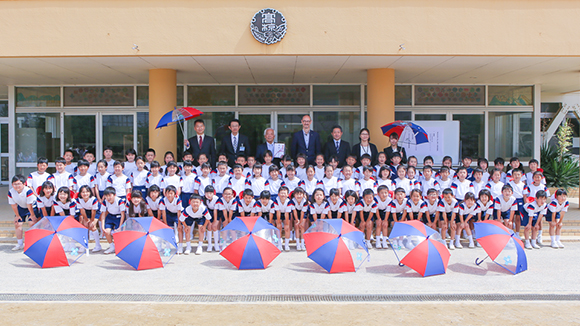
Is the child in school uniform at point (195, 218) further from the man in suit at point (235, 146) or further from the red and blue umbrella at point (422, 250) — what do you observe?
the red and blue umbrella at point (422, 250)

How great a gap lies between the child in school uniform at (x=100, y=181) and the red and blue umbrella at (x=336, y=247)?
419 cm

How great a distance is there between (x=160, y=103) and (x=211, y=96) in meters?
1.92

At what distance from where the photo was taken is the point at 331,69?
9102 mm

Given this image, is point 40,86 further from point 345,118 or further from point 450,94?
point 450,94

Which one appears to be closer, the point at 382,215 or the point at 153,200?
the point at 153,200

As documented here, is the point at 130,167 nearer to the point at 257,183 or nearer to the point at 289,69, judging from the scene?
the point at 257,183

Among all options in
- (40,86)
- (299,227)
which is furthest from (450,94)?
(40,86)

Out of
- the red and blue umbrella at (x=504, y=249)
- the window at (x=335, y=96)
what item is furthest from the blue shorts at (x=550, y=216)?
the window at (x=335, y=96)

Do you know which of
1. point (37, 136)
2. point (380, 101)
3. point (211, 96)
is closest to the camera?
point (380, 101)

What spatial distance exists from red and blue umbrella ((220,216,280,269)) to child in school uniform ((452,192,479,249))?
3467mm

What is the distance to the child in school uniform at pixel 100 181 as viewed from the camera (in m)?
7.46

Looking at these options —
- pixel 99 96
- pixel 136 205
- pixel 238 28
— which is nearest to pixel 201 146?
pixel 136 205

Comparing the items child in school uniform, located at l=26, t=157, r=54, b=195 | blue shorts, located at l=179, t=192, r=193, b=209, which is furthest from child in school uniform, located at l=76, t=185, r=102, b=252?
blue shorts, located at l=179, t=192, r=193, b=209

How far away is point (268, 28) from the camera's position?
25.1 feet
